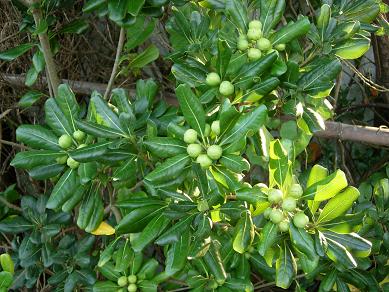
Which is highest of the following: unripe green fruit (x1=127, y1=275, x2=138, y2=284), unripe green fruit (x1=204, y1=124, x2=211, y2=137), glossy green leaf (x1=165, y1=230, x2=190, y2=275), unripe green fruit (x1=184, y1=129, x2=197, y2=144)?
unripe green fruit (x1=184, y1=129, x2=197, y2=144)

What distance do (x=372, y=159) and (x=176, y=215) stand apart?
1.86 meters

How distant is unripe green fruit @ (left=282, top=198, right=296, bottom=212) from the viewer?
127 centimetres

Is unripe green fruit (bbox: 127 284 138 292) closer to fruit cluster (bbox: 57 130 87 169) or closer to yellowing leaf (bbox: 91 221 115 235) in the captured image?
yellowing leaf (bbox: 91 221 115 235)

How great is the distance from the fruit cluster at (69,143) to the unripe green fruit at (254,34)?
506 mm

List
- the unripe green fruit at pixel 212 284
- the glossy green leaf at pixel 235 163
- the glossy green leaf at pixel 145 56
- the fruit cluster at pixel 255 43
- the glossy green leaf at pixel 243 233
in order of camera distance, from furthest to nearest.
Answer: the glossy green leaf at pixel 145 56 < the unripe green fruit at pixel 212 284 < the fruit cluster at pixel 255 43 < the glossy green leaf at pixel 243 233 < the glossy green leaf at pixel 235 163

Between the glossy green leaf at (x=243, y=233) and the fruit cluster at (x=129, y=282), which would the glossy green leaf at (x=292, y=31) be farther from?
the fruit cluster at (x=129, y=282)

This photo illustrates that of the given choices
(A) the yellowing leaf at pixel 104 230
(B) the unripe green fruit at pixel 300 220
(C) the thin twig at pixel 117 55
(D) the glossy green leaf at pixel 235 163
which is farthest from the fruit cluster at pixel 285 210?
(C) the thin twig at pixel 117 55

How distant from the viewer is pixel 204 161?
4.01 ft

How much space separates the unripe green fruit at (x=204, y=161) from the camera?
4.01 feet

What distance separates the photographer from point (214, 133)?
125 centimetres

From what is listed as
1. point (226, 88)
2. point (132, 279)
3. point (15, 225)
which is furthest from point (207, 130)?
point (15, 225)

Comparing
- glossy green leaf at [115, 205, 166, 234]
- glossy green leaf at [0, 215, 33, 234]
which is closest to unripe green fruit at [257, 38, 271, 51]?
glossy green leaf at [115, 205, 166, 234]

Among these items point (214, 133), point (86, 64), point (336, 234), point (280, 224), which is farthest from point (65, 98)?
point (86, 64)

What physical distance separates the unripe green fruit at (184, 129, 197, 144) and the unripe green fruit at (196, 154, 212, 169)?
0.04 meters
